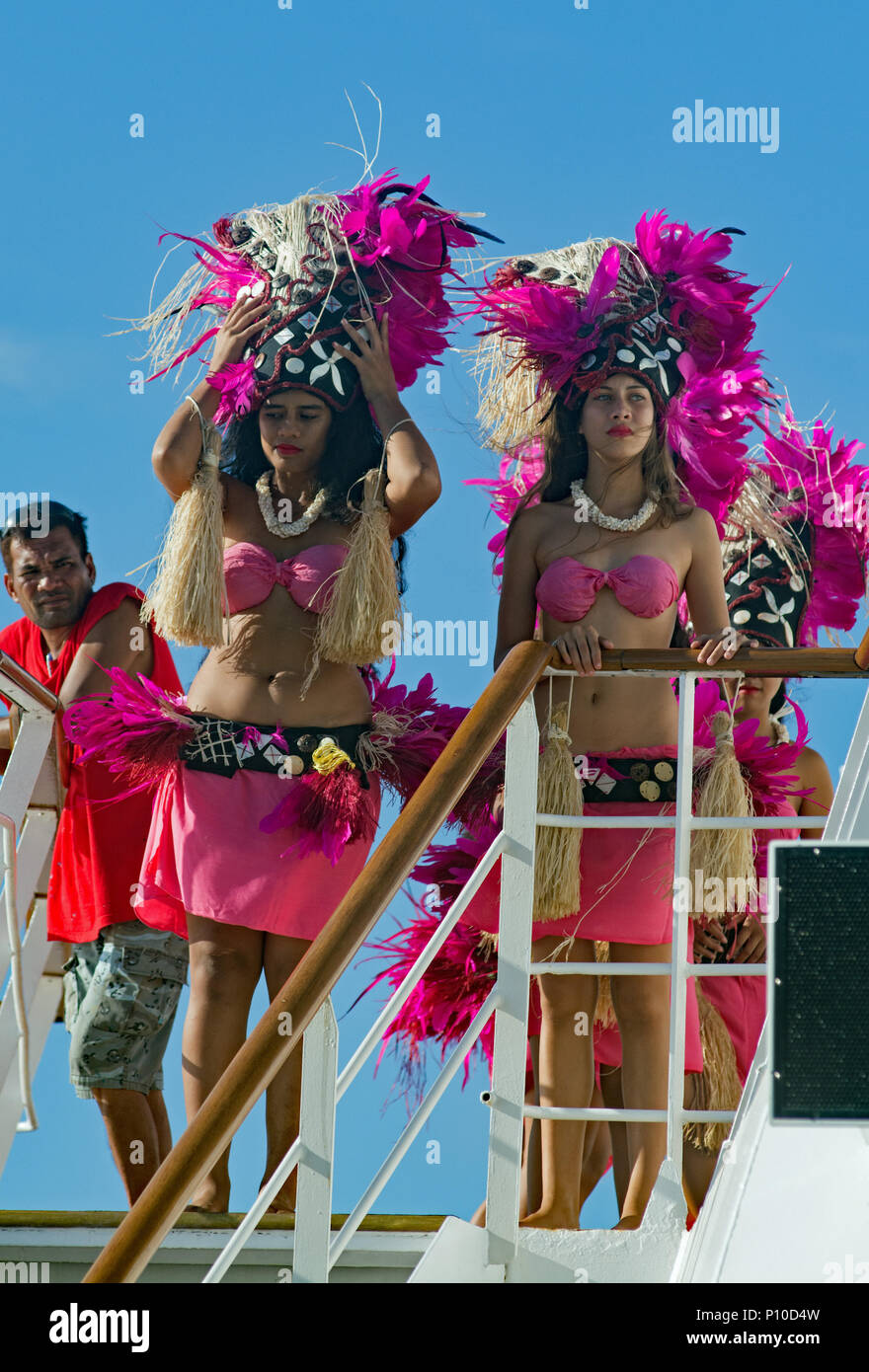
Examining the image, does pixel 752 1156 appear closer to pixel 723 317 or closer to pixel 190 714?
pixel 190 714

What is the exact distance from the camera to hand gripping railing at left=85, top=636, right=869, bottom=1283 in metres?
2.32

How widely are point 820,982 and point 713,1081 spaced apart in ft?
5.96

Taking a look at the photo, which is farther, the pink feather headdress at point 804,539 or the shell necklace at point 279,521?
the pink feather headdress at point 804,539

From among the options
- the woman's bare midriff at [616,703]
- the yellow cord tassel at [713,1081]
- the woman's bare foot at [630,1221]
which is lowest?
the woman's bare foot at [630,1221]

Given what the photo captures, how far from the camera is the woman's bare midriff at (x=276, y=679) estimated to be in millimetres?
3947

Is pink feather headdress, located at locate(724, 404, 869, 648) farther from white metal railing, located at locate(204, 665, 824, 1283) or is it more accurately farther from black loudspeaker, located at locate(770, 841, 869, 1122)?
black loudspeaker, located at locate(770, 841, 869, 1122)

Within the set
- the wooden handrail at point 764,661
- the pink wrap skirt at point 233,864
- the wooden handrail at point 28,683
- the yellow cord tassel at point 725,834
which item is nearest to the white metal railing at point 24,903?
the wooden handrail at point 28,683

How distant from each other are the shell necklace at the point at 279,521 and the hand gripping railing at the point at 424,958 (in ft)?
3.23

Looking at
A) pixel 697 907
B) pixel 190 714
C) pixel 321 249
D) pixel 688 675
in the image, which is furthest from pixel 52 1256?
pixel 321 249

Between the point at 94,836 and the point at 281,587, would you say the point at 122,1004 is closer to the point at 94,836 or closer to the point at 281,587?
the point at 94,836

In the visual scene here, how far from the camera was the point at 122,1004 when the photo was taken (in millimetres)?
3889

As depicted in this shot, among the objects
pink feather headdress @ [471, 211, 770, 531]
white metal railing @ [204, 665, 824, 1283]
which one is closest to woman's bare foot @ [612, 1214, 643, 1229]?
white metal railing @ [204, 665, 824, 1283]

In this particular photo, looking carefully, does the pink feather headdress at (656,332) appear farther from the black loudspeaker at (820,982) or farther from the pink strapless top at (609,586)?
the black loudspeaker at (820,982)

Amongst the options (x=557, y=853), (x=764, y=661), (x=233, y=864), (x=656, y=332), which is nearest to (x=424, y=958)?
(x=557, y=853)
